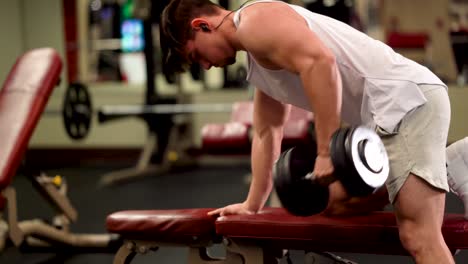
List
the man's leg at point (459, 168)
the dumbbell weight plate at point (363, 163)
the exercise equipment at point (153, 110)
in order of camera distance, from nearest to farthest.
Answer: the dumbbell weight plate at point (363, 163), the man's leg at point (459, 168), the exercise equipment at point (153, 110)

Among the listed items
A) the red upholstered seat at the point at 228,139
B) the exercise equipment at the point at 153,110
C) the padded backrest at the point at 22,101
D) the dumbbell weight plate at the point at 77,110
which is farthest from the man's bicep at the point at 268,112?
the exercise equipment at the point at 153,110

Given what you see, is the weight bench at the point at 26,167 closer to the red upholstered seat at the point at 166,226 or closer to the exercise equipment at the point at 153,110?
the red upholstered seat at the point at 166,226

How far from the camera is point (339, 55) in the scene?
1.72 metres

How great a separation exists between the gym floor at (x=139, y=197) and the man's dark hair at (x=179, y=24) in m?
1.13

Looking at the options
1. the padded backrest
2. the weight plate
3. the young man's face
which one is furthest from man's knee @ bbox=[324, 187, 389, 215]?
the padded backrest

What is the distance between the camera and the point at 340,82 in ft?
5.26

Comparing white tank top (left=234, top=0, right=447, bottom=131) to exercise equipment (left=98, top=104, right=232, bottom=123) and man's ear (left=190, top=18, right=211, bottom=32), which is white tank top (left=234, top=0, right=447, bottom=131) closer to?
man's ear (left=190, top=18, right=211, bottom=32)

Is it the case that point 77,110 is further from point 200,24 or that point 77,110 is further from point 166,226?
point 200,24

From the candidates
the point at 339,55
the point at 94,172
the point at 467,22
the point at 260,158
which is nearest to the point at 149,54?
the point at 94,172

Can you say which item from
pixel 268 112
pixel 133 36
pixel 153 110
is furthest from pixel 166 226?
pixel 133 36

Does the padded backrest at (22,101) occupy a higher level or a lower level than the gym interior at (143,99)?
higher

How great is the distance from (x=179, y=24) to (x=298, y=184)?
1.85 feet

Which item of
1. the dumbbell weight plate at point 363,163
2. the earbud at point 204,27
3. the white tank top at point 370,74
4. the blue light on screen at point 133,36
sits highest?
the earbud at point 204,27

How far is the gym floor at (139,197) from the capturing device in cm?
311
